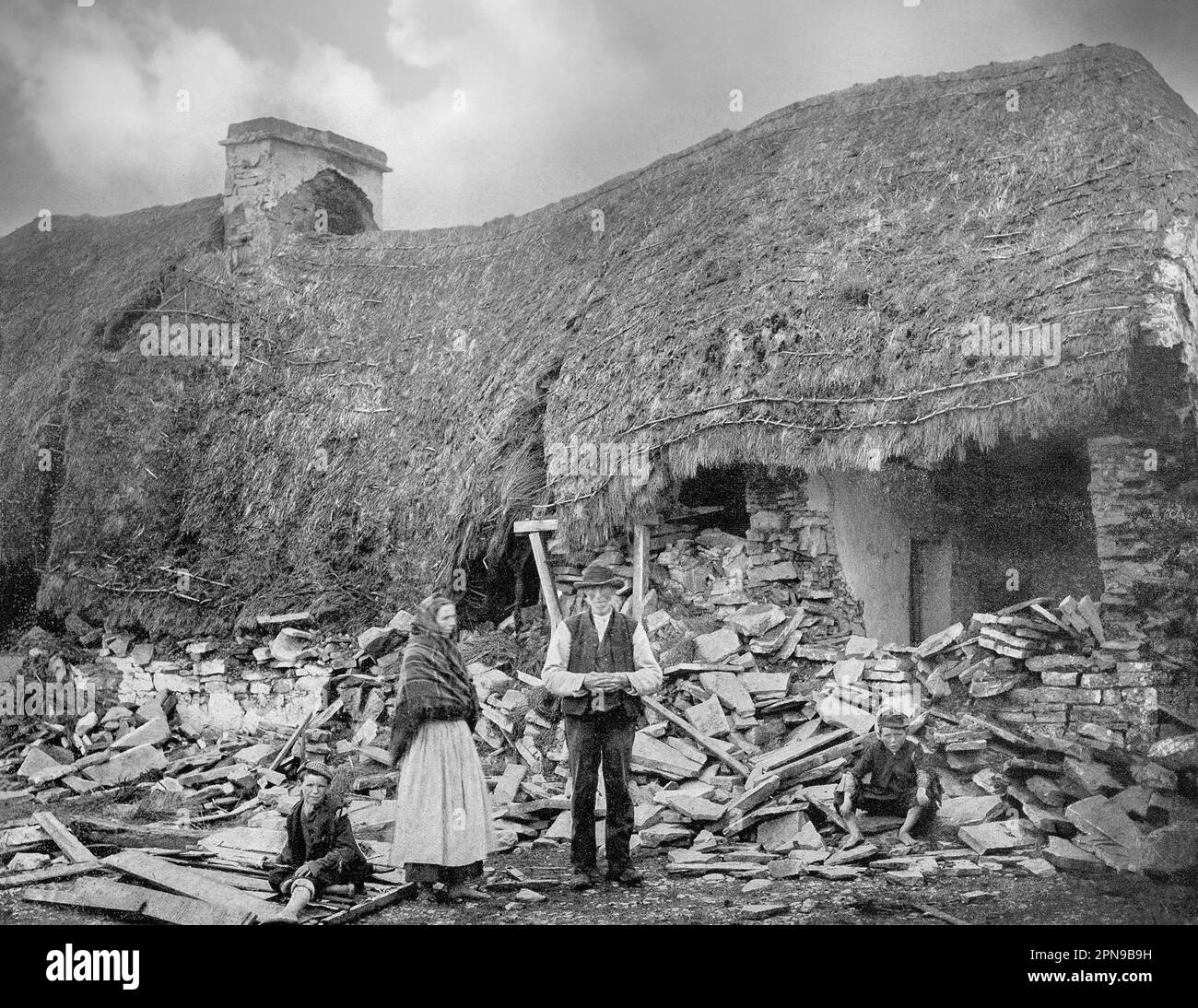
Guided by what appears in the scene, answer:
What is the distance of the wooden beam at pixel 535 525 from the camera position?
8211 mm

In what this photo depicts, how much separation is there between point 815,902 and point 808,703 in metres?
1.92

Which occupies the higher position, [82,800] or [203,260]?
[203,260]

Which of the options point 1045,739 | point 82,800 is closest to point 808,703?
point 1045,739

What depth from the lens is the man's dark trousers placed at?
5309mm

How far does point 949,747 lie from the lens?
6398 millimetres

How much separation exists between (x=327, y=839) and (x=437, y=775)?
57 cm

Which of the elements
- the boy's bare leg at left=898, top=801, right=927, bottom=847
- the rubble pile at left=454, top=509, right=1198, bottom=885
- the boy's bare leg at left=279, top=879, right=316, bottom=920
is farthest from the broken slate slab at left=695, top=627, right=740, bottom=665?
the boy's bare leg at left=279, top=879, right=316, bottom=920

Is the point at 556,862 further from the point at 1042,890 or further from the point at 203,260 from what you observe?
the point at 203,260

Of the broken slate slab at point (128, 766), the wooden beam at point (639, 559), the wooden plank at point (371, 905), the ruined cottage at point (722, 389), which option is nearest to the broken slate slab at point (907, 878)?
the ruined cottage at point (722, 389)

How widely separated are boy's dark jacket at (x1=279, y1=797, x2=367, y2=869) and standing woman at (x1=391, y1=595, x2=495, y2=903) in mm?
214

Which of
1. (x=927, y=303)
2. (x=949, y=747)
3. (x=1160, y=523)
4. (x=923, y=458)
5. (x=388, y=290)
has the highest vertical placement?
(x=388, y=290)

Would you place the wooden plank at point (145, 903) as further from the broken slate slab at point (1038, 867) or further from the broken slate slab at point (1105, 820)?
the broken slate slab at point (1105, 820)

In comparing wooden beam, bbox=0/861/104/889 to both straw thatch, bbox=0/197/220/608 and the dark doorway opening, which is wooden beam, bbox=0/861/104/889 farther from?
the dark doorway opening

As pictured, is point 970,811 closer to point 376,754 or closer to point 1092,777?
point 1092,777
